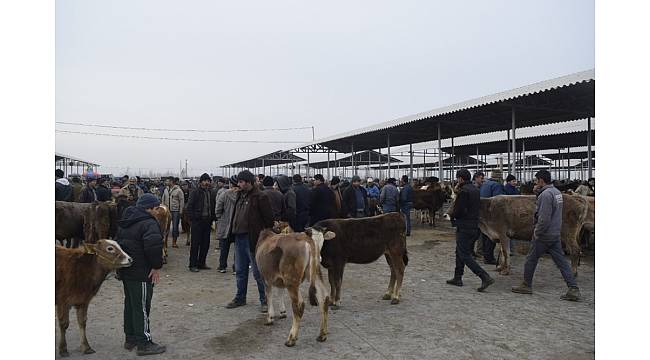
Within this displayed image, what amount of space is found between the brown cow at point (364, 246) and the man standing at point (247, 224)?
83cm

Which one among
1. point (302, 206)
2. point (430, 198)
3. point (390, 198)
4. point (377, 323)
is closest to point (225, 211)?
point (302, 206)

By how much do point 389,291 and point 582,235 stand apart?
21.6ft

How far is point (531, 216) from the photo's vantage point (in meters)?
8.01

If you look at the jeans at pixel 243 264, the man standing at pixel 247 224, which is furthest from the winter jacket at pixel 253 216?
the jeans at pixel 243 264

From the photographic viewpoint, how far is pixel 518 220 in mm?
7980

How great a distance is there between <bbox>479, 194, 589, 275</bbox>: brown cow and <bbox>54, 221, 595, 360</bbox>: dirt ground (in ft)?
2.03

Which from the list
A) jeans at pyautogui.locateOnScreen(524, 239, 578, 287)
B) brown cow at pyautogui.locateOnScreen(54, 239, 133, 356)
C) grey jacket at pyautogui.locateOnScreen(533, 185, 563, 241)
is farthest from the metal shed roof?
brown cow at pyautogui.locateOnScreen(54, 239, 133, 356)

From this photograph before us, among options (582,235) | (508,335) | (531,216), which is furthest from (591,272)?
(508,335)

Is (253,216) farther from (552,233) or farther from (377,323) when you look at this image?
(552,233)

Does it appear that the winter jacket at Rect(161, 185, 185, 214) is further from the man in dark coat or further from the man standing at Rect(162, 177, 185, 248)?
the man in dark coat

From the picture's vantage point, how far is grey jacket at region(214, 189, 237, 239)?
6727mm

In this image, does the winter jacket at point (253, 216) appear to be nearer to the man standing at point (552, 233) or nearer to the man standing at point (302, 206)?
the man standing at point (302, 206)

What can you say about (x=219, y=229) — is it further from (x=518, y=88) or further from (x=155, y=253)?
(x=518, y=88)

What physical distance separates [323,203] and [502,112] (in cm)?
1047
